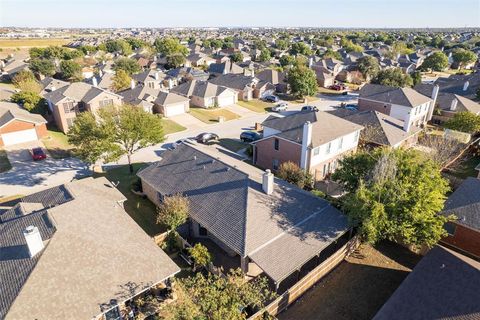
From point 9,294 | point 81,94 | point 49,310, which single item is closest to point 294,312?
point 49,310

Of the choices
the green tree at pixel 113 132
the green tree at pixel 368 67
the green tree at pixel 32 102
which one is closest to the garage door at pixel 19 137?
the green tree at pixel 32 102

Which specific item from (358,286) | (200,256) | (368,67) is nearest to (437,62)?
(368,67)

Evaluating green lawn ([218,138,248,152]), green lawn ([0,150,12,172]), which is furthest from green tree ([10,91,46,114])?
green lawn ([218,138,248,152])

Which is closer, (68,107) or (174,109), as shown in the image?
(68,107)

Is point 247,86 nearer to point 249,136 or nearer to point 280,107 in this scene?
point 280,107

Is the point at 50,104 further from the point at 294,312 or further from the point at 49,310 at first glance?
the point at 294,312
